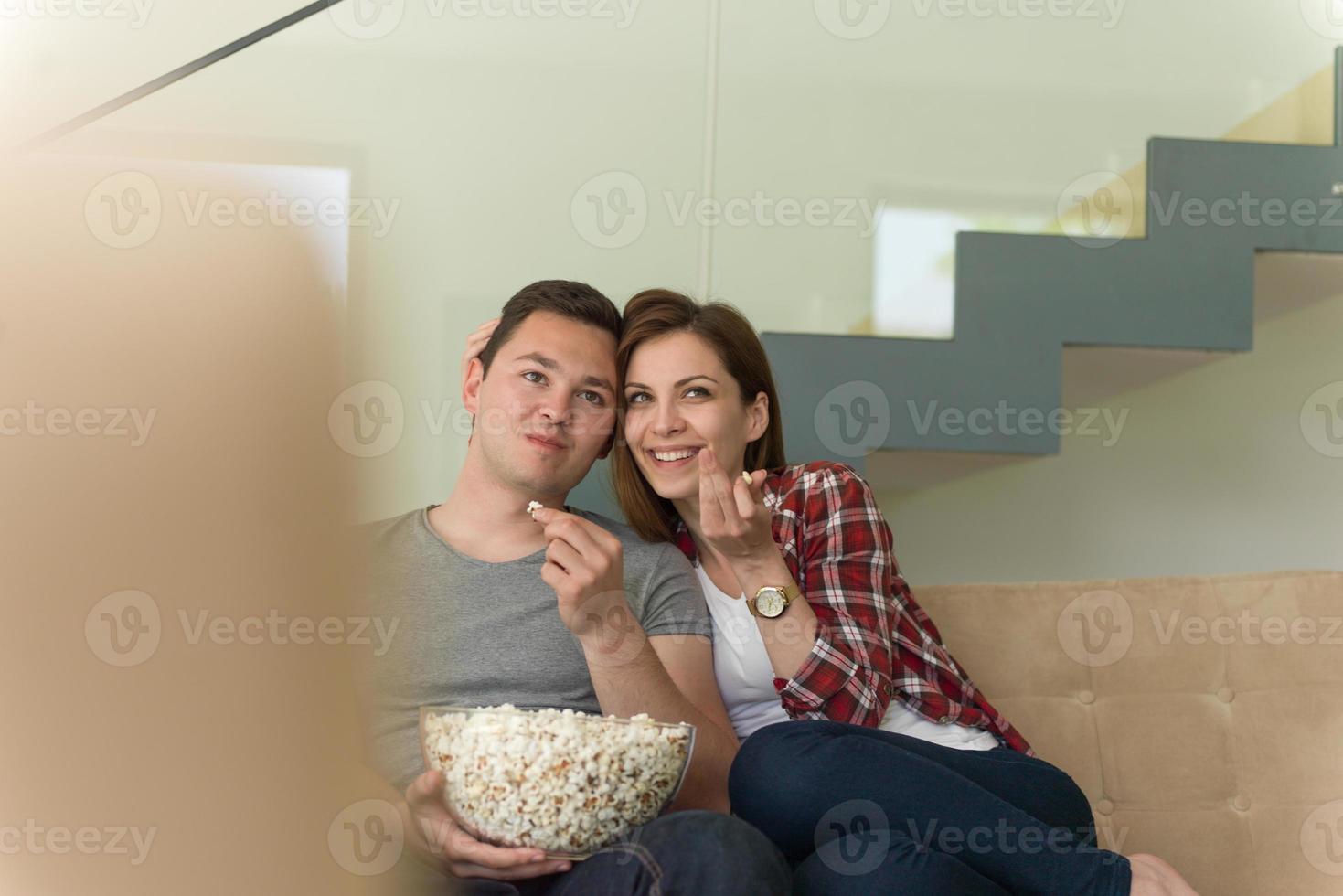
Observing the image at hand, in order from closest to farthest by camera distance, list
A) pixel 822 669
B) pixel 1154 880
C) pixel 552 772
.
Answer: pixel 552 772
pixel 1154 880
pixel 822 669

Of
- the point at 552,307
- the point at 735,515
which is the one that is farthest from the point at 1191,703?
the point at 552,307

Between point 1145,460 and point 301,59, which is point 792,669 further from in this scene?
point 1145,460

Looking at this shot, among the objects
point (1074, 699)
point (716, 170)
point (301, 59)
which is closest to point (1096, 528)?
point (1074, 699)

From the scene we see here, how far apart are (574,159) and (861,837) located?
A: 1.18 m

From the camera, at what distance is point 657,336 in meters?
1.68

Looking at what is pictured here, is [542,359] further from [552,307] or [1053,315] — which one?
[1053,315]

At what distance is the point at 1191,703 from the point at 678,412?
0.83 m

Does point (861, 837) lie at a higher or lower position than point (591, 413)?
lower

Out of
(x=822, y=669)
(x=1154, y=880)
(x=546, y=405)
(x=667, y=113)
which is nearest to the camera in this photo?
(x=1154, y=880)

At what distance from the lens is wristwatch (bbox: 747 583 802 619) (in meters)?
1.49

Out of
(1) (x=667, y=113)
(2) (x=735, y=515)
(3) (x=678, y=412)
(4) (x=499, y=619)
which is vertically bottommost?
(4) (x=499, y=619)

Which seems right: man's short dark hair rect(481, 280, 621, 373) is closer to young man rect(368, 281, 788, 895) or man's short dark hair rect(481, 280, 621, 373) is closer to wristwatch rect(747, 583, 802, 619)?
young man rect(368, 281, 788, 895)

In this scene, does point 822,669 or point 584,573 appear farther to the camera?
point 822,669

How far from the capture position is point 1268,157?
2041 mm
